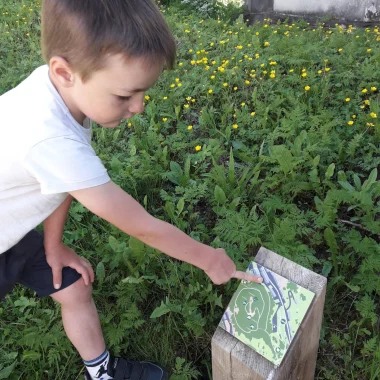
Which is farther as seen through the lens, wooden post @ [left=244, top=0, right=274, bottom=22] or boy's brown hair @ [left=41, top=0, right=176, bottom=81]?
wooden post @ [left=244, top=0, right=274, bottom=22]

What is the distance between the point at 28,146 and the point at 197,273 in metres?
1.17

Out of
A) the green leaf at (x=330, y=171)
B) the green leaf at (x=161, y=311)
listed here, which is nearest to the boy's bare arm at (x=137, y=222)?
the green leaf at (x=161, y=311)

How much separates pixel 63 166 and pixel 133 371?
117 centimetres

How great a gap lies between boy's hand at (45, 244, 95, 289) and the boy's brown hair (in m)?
0.85

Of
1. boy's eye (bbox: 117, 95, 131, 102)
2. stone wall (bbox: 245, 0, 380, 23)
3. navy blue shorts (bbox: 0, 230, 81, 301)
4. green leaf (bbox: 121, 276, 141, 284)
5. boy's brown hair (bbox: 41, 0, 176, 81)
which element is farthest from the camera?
stone wall (bbox: 245, 0, 380, 23)

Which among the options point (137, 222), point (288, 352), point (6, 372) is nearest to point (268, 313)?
point (288, 352)

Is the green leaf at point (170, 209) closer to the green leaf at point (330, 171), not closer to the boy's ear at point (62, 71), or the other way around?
the green leaf at point (330, 171)

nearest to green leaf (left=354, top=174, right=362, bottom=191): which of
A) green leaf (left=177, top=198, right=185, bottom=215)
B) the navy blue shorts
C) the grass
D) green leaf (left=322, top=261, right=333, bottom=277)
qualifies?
the grass

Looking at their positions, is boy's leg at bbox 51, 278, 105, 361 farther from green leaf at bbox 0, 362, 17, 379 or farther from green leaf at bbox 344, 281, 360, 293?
green leaf at bbox 344, 281, 360, 293

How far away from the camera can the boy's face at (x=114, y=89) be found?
3.94ft

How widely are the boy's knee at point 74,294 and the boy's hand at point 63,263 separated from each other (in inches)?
1.1

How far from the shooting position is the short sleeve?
3.89ft

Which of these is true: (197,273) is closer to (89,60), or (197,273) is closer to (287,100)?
(89,60)

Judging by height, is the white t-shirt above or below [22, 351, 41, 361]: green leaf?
above
